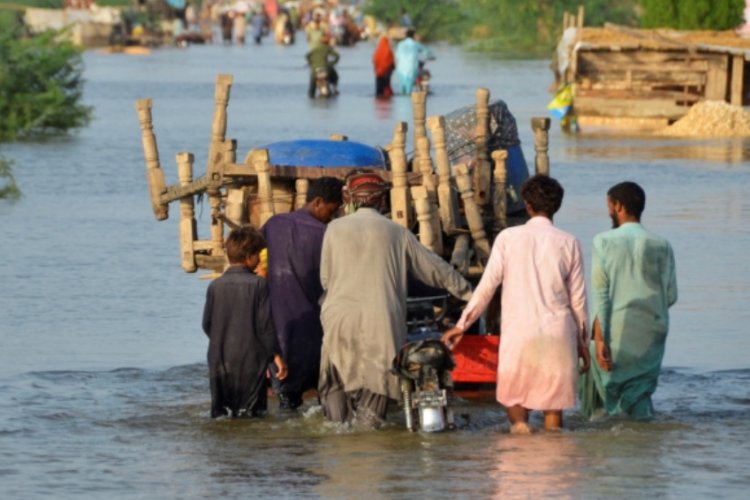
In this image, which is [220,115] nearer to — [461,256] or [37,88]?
[461,256]

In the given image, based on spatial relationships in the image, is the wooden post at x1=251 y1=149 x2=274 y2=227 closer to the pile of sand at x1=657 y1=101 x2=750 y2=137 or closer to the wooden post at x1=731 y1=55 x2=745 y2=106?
the pile of sand at x1=657 y1=101 x2=750 y2=137

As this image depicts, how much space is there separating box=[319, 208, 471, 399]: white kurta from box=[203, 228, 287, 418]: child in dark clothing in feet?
1.18

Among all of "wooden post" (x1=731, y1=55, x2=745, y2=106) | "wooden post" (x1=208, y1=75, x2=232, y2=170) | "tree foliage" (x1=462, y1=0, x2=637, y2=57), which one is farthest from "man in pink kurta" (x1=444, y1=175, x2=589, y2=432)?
"tree foliage" (x1=462, y1=0, x2=637, y2=57)

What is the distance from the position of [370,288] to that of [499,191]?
5.57ft

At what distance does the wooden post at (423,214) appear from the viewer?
Result: 9.48m

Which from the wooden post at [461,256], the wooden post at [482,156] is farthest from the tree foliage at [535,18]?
the wooden post at [461,256]

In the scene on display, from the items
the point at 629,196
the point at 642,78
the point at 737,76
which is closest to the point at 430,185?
the point at 629,196

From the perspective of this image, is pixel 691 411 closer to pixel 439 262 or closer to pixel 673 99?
pixel 439 262

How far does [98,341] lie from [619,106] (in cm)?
1804

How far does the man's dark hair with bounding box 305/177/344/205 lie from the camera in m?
9.06

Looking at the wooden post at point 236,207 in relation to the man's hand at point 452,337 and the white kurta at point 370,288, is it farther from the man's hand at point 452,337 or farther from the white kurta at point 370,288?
the man's hand at point 452,337

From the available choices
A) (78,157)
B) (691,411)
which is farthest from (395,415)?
(78,157)

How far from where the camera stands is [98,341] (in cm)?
1188

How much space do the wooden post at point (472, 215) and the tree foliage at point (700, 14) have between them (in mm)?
25868
